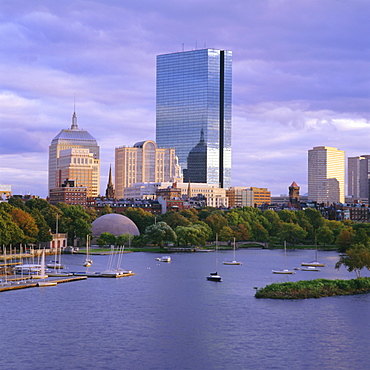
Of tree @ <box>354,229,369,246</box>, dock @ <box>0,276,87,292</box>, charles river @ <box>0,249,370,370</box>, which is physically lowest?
charles river @ <box>0,249,370,370</box>

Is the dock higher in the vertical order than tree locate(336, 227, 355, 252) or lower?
lower

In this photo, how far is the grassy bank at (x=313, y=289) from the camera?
96350 millimetres

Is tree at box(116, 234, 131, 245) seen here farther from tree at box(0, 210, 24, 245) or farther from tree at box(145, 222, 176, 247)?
tree at box(0, 210, 24, 245)

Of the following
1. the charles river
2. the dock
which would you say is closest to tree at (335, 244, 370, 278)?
the charles river

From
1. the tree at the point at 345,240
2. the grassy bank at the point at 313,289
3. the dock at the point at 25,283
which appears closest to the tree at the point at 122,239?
the tree at the point at 345,240

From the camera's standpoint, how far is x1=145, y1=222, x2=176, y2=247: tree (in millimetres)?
189250

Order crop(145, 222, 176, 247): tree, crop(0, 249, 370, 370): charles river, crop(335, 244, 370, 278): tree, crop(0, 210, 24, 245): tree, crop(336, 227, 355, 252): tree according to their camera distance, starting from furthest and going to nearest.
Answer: crop(145, 222, 176, 247): tree → crop(336, 227, 355, 252): tree → crop(0, 210, 24, 245): tree → crop(335, 244, 370, 278): tree → crop(0, 249, 370, 370): charles river

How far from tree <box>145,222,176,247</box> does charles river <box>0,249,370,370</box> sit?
73.6 metres

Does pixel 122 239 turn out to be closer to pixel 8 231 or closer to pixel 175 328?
pixel 8 231

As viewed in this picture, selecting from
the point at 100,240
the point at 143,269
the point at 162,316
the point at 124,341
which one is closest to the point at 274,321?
the point at 162,316

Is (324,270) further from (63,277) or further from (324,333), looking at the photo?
(324,333)

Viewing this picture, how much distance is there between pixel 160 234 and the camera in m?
189

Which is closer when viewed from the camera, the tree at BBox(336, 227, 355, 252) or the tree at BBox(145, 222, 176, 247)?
the tree at BBox(336, 227, 355, 252)

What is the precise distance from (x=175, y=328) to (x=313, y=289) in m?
28.8
